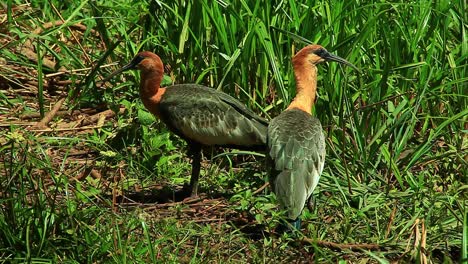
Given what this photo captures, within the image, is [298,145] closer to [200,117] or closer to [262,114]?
[200,117]

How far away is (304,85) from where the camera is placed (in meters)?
6.91

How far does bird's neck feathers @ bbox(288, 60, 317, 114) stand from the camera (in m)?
6.86

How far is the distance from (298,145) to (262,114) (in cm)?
103

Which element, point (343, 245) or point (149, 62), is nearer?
point (343, 245)

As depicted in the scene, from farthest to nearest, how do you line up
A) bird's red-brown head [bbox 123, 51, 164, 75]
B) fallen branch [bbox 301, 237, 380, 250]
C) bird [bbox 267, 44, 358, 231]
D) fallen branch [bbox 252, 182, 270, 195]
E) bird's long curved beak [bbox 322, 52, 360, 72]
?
bird's red-brown head [bbox 123, 51, 164, 75] → bird's long curved beak [bbox 322, 52, 360, 72] → fallen branch [bbox 252, 182, 270, 195] → bird [bbox 267, 44, 358, 231] → fallen branch [bbox 301, 237, 380, 250]

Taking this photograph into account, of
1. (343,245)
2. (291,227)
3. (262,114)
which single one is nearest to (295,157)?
(291,227)

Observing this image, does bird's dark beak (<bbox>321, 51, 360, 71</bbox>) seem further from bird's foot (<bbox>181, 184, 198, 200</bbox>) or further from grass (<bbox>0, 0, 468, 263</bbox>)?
bird's foot (<bbox>181, 184, 198, 200</bbox>)

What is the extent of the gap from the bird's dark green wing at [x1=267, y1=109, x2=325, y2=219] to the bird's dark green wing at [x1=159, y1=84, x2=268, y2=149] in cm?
Result: 37

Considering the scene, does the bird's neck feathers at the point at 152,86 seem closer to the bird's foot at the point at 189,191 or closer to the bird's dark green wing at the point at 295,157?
the bird's foot at the point at 189,191

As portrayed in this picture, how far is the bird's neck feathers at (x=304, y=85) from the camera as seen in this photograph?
6855 millimetres

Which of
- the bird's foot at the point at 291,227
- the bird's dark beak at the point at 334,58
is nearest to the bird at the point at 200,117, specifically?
the bird's dark beak at the point at 334,58

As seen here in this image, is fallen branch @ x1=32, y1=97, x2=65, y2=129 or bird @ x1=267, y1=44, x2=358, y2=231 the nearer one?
bird @ x1=267, y1=44, x2=358, y2=231

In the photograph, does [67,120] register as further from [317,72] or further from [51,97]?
[317,72]

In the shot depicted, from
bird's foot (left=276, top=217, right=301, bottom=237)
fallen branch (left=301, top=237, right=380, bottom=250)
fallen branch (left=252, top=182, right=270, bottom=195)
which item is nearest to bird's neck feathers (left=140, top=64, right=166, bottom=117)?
fallen branch (left=252, top=182, right=270, bottom=195)
